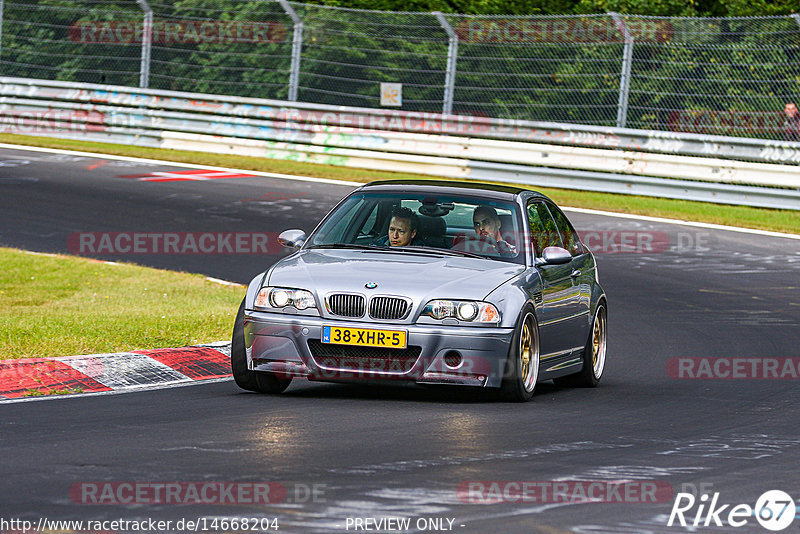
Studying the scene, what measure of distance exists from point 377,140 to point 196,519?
19.8 metres

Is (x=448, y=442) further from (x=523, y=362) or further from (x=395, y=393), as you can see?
(x=395, y=393)

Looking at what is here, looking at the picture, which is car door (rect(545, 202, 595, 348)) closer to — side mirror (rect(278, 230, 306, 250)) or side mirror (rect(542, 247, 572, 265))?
side mirror (rect(542, 247, 572, 265))

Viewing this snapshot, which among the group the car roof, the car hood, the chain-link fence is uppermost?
the chain-link fence

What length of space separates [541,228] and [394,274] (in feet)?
5.94

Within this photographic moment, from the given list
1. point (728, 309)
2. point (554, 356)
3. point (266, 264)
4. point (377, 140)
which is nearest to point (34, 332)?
point (554, 356)

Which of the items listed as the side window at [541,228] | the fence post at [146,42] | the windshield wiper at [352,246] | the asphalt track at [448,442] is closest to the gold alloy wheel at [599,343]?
the asphalt track at [448,442]

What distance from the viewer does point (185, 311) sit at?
12828mm

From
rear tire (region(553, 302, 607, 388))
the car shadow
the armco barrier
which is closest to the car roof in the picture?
rear tire (region(553, 302, 607, 388))

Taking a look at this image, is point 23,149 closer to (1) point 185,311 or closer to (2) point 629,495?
(1) point 185,311

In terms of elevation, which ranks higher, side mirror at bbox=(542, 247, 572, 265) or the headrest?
the headrest

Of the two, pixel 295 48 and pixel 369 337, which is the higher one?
pixel 295 48

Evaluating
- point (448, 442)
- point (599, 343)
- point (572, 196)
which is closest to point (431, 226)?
point (599, 343)

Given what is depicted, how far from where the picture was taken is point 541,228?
10.4 meters

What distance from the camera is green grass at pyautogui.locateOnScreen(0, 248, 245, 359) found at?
1080 centimetres
